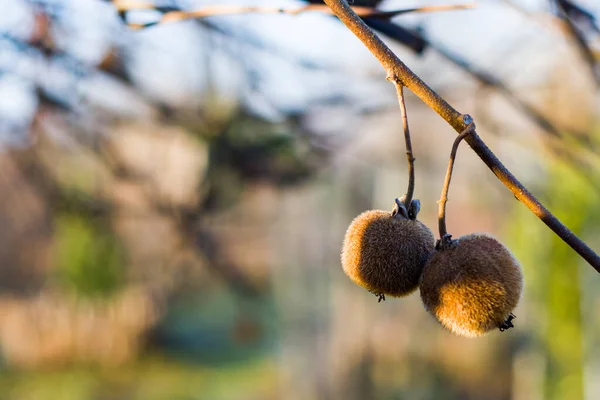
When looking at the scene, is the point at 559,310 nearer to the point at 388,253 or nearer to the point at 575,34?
the point at 575,34

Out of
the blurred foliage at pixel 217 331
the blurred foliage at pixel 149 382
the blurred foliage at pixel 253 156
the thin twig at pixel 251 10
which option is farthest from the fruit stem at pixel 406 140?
the blurred foliage at pixel 217 331

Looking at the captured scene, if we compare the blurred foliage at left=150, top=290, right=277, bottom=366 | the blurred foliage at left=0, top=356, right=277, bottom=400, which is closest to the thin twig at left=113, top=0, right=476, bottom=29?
the blurred foliage at left=0, top=356, right=277, bottom=400

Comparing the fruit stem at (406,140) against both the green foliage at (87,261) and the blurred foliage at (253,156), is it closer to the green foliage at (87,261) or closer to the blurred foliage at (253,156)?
the blurred foliage at (253,156)

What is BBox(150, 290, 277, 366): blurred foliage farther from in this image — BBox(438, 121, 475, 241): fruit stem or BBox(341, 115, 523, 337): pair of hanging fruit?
BBox(438, 121, 475, 241): fruit stem

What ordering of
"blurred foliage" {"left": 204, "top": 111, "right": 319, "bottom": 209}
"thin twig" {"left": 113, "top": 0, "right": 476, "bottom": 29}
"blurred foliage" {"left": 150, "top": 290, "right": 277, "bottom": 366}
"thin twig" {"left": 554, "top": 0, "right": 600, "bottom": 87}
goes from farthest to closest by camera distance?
"blurred foliage" {"left": 150, "top": 290, "right": 277, "bottom": 366}
"blurred foliage" {"left": 204, "top": 111, "right": 319, "bottom": 209}
"thin twig" {"left": 554, "top": 0, "right": 600, "bottom": 87}
"thin twig" {"left": 113, "top": 0, "right": 476, "bottom": 29}

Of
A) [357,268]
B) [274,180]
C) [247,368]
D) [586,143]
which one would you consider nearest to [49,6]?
[274,180]

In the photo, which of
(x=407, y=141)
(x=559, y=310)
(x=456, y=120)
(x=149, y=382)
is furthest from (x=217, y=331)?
(x=456, y=120)

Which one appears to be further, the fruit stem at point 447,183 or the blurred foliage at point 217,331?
the blurred foliage at point 217,331
